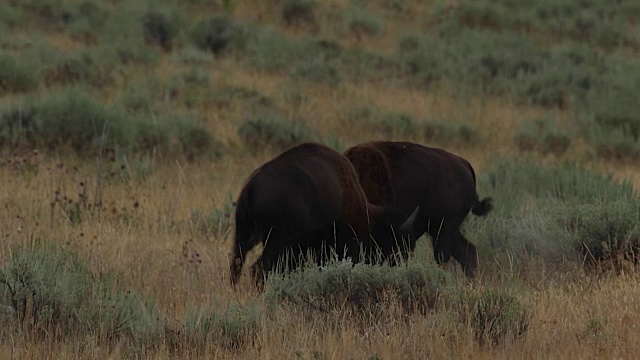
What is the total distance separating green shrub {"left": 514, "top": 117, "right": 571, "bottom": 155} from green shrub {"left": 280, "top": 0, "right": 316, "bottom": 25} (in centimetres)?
1119

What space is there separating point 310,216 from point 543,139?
10.2 m

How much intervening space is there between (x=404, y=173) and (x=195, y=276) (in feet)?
5.67

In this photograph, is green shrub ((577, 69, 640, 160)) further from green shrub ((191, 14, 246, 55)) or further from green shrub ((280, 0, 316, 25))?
green shrub ((280, 0, 316, 25))

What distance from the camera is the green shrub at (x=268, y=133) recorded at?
1443 cm

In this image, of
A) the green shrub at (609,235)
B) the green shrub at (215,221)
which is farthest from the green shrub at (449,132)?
the green shrub at (609,235)

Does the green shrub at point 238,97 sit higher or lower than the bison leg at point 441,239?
lower

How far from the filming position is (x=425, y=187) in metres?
7.96

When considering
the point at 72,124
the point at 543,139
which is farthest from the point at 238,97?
the point at 543,139

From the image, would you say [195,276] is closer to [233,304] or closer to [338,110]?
[233,304]

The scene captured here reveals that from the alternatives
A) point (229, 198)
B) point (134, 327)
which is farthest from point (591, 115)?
point (134, 327)

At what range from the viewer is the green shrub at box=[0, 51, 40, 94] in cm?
1556

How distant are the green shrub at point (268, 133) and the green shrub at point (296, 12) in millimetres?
12590

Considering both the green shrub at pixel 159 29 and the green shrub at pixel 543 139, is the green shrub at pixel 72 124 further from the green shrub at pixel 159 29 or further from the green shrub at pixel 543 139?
the green shrub at pixel 159 29

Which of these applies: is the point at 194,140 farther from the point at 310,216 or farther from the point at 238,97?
the point at 310,216
